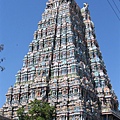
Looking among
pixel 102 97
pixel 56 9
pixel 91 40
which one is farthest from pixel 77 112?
pixel 56 9

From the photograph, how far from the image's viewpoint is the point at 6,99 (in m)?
40.8

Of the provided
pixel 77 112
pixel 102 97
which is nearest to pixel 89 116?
pixel 77 112

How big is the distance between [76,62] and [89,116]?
9.05 m

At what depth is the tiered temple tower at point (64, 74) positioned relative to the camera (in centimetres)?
3703

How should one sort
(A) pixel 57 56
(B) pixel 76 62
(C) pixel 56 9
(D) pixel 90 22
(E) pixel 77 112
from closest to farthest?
1. (E) pixel 77 112
2. (B) pixel 76 62
3. (A) pixel 57 56
4. (C) pixel 56 9
5. (D) pixel 90 22

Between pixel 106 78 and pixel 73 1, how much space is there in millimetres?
19083

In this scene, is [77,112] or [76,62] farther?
[76,62]

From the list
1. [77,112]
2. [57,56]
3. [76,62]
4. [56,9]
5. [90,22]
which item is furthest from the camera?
[90,22]

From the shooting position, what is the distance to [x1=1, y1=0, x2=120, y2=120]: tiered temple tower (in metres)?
37.0

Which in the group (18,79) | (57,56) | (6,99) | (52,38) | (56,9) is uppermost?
(56,9)

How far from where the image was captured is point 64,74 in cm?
4009

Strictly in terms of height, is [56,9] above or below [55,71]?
above

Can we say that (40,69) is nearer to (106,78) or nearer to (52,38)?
(52,38)

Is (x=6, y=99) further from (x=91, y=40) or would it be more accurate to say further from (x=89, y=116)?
(x=91, y=40)
